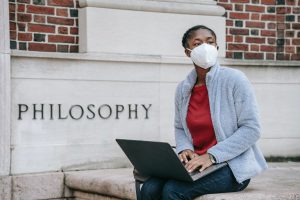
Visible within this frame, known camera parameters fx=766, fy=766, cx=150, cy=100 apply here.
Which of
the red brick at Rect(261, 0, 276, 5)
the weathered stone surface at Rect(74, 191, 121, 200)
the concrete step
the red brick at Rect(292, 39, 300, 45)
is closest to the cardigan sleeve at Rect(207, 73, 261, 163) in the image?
the concrete step

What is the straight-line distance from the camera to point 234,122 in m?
4.59

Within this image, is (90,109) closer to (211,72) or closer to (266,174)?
(266,174)

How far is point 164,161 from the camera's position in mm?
4355

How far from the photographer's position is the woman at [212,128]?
14.6 ft

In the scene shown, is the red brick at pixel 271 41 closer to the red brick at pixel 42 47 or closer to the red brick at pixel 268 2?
the red brick at pixel 268 2

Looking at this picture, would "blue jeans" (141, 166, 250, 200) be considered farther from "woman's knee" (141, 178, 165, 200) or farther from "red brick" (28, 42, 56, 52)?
"red brick" (28, 42, 56, 52)

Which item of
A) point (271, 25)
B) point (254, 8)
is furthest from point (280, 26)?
point (254, 8)

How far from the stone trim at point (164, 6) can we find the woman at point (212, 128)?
83.9 inches

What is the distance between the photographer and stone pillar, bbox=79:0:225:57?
6.74 m

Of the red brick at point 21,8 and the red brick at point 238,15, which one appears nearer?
the red brick at point 21,8

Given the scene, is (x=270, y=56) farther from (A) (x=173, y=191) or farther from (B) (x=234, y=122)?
(A) (x=173, y=191)

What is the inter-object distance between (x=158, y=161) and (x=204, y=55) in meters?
0.70

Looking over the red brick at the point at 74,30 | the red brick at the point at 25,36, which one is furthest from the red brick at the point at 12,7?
the red brick at the point at 74,30

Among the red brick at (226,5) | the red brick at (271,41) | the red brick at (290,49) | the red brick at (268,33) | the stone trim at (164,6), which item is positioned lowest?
the red brick at (290,49)
